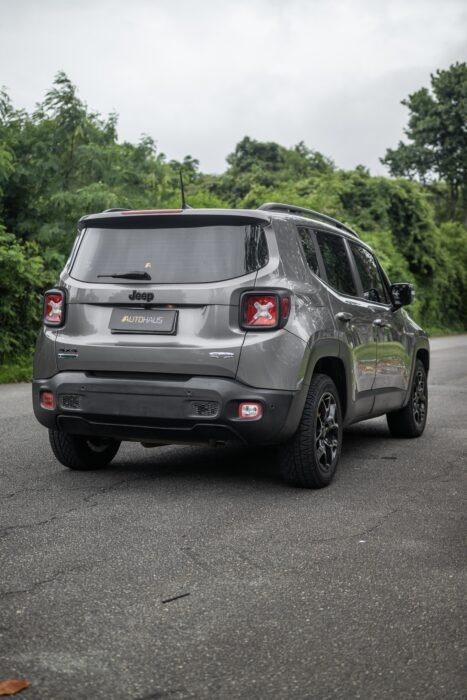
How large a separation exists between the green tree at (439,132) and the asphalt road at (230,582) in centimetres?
5125

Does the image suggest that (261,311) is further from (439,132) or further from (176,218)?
(439,132)

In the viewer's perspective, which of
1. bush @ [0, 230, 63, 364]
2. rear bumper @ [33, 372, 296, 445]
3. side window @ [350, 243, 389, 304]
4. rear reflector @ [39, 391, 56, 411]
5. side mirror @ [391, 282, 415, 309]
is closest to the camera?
rear bumper @ [33, 372, 296, 445]

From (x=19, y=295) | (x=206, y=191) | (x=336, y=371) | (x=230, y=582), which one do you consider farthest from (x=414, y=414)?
(x=206, y=191)

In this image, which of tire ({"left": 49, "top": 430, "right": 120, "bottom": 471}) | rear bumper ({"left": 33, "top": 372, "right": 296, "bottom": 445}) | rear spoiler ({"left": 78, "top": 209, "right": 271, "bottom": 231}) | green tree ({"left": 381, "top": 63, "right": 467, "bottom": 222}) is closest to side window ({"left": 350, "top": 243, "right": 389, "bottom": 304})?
rear spoiler ({"left": 78, "top": 209, "right": 271, "bottom": 231})

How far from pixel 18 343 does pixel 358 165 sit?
24.9 m

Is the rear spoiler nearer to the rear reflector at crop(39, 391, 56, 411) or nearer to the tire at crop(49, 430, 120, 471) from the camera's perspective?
the rear reflector at crop(39, 391, 56, 411)

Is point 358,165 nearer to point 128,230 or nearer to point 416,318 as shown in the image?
point 416,318

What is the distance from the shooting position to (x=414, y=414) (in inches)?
350

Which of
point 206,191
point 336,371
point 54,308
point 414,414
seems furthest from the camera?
point 206,191

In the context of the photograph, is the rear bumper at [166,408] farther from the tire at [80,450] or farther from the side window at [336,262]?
the side window at [336,262]

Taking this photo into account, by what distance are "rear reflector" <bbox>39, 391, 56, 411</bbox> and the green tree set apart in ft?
171

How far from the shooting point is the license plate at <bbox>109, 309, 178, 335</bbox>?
6.00 meters

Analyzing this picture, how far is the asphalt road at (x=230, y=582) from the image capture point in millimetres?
3213

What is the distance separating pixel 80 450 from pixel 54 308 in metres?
1.08
